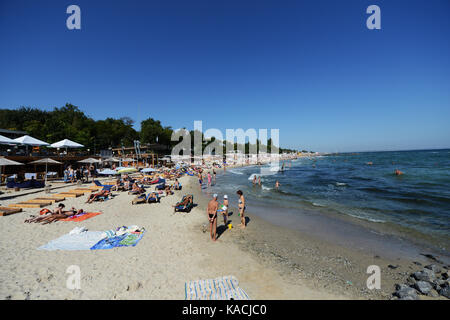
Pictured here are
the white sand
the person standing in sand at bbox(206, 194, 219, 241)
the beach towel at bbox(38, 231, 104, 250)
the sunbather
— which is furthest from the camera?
the sunbather

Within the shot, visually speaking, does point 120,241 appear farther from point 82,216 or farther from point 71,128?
point 71,128

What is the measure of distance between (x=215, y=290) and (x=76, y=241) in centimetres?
540

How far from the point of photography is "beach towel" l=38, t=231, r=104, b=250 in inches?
227

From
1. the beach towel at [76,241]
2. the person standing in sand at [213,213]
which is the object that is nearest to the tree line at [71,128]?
the beach towel at [76,241]

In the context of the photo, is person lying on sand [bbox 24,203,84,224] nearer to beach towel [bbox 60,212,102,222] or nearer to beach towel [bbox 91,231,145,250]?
beach towel [bbox 60,212,102,222]

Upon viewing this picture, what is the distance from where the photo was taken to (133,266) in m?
4.97

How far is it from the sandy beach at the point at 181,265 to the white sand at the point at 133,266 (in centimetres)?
2

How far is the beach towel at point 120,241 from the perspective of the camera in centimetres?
595

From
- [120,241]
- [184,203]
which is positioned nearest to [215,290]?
[120,241]

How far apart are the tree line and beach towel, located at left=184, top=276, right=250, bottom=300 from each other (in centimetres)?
4491

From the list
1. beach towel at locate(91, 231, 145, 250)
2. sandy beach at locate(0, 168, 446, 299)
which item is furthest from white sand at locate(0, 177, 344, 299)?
beach towel at locate(91, 231, 145, 250)
